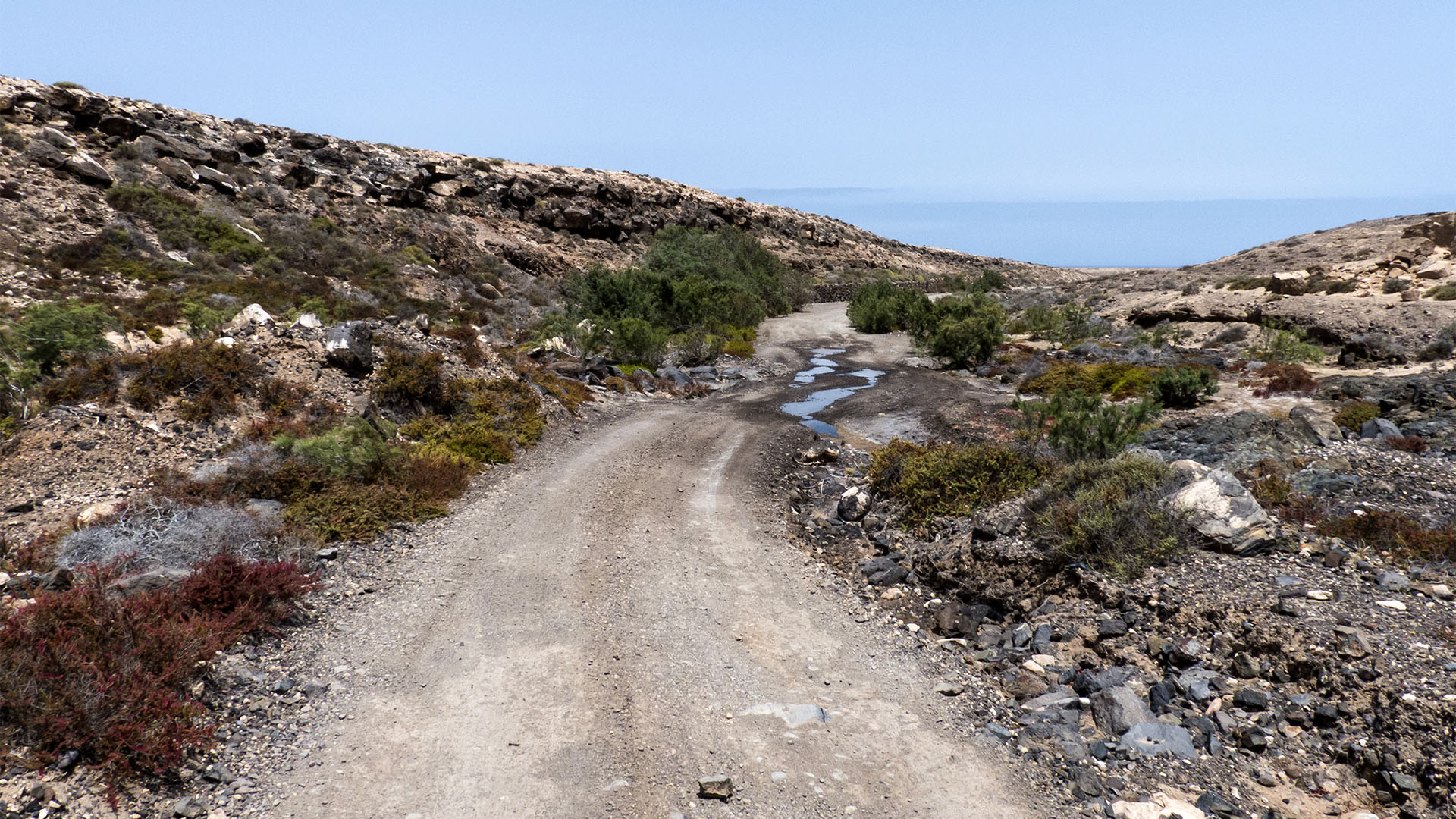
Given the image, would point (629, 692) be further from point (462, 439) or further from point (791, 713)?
point (462, 439)

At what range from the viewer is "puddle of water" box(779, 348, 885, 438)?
20078 millimetres

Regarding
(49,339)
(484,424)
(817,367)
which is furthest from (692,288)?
(49,339)

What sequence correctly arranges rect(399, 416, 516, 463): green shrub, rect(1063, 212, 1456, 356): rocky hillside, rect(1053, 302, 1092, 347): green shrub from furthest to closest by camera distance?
rect(1053, 302, 1092, 347): green shrub, rect(1063, 212, 1456, 356): rocky hillside, rect(399, 416, 516, 463): green shrub

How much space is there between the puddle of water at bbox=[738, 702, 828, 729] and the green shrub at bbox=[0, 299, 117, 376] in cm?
1341

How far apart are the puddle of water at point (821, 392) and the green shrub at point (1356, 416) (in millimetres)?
11590

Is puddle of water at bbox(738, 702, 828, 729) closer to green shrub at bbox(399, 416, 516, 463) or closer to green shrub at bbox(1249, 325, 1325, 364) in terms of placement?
green shrub at bbox(399, 416, 516, 463)

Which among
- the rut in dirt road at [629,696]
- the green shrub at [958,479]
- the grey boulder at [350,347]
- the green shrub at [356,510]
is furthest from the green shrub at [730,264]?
the rut in dirt road at [629,696]

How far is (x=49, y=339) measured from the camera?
468 inches

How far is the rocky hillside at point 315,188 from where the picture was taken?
3017cm

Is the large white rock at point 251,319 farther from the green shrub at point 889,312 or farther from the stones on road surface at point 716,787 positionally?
the green shrub at point 889,312

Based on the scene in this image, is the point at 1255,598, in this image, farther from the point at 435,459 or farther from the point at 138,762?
the point at 435,459

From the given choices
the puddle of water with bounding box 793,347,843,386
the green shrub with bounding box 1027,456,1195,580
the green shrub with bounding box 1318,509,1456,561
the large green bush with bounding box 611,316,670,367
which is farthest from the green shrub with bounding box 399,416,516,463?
the puddle of water with bounding box 793,347,843,386

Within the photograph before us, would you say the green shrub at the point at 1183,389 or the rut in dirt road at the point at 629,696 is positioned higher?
the green shrub at the point at 1183,389

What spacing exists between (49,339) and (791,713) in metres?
14.2
